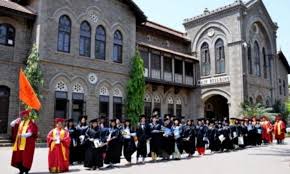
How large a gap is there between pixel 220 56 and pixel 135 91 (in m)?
9.91

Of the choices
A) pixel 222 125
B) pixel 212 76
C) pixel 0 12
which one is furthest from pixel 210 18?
pixel 0 12

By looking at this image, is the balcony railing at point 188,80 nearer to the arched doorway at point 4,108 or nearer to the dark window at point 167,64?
the dark window at point 167,64

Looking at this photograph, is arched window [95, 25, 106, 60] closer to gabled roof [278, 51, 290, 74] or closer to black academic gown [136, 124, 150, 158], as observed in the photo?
black academic gown [136, 124, 150, 158]

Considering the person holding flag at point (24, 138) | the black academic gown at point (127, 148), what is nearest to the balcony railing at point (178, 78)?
the black academic gown at point (127, 148)

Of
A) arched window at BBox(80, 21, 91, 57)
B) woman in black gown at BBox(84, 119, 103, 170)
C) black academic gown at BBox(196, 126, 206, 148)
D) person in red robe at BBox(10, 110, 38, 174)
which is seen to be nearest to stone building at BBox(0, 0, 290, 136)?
arched window at BBox(80, 21, 91, 57)

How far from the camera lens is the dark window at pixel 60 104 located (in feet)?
58.9

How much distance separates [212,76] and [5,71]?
17.1 metres

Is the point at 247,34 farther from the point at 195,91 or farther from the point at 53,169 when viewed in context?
the point at 53,169

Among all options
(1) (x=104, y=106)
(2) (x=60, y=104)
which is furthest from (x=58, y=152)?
(1) (x=104, y=106)

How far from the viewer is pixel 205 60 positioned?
2819cm

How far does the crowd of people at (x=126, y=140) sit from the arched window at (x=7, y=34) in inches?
302

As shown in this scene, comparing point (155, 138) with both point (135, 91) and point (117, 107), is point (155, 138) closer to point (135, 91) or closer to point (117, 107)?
point (117, 107)

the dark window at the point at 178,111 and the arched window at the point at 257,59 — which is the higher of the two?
the arched window at the point at 257,59

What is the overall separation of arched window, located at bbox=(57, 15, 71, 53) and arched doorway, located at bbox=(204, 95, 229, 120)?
1499 cm
